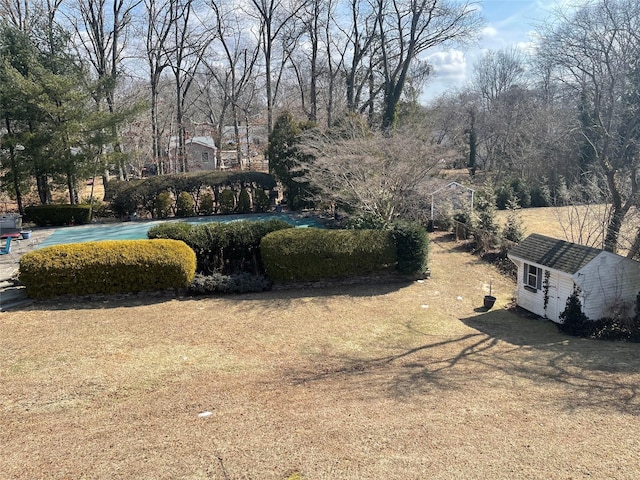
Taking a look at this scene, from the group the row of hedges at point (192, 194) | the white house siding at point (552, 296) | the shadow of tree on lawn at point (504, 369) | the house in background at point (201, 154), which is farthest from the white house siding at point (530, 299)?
the house in background at point (201, 154)

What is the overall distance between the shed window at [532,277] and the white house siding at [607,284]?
3.61 ft

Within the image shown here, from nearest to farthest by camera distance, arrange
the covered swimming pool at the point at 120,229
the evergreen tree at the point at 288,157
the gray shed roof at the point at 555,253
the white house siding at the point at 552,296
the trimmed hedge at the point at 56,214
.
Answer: the gray shed roof at the point at 555,253
the white house siding at the point at 552,296
the covered swimming pool at the point at 120,229
the trimmed hedge at the point at 56,214
the evergreen tree at the point at 288,157

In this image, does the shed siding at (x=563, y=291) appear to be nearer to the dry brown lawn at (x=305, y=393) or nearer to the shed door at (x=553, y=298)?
the shed door at (x=553, y=298)

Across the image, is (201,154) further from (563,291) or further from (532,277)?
(563,291)

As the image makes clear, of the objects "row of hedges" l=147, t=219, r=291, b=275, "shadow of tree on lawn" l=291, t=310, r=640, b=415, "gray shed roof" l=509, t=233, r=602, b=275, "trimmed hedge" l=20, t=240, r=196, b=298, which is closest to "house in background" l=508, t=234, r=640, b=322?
"gray shed roof" l=509, t=233, r=602, b=275

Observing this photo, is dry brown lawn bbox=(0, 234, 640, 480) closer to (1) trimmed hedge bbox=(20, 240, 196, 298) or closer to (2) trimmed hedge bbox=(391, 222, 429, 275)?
(1) trimmed hedge bbox=(20, 240, 196, 298)

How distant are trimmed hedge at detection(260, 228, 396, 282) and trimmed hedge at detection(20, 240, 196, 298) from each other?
2251 mm

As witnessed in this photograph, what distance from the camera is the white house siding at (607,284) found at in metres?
10.4

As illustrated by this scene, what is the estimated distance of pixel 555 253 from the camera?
36.5ft

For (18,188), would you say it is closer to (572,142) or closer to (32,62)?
(32,62)

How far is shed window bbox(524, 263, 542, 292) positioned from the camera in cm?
1136

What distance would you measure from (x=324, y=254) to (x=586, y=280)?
6.35 m

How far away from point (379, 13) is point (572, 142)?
51.0 ft

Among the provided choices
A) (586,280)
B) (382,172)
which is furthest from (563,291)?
(382,172)
